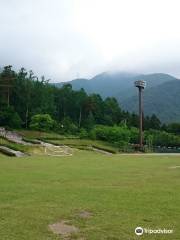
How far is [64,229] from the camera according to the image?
868 centimetres

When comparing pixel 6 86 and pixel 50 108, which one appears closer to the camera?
pixel 6 86

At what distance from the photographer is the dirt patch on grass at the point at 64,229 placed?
836 centimetres

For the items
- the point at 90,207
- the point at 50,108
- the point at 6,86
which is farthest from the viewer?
the point at 50,108

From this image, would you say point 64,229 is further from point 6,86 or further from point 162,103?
point 162,103

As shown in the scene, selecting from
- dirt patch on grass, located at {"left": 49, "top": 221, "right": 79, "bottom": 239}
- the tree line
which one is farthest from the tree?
dirt patch on grass, located at {"left": 49, "top": 221, "right": 79, "bottom": 239}

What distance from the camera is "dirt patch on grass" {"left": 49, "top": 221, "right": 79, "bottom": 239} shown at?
8.36m

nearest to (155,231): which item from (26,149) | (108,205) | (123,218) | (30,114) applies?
(123,218)

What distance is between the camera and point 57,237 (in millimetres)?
8055

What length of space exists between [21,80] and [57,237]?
77018mm

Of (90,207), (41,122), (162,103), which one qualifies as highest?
(162,103)

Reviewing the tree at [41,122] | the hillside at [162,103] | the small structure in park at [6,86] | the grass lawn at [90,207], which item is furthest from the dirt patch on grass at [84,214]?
the hillside at [162,103]

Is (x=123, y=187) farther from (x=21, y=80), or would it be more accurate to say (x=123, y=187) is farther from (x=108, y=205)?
(x=21, y=80)

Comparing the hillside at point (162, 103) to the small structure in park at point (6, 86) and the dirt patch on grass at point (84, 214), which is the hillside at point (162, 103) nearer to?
the small structure in park at point (6, 86)

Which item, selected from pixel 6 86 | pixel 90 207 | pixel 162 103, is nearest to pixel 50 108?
pixel 6 86
